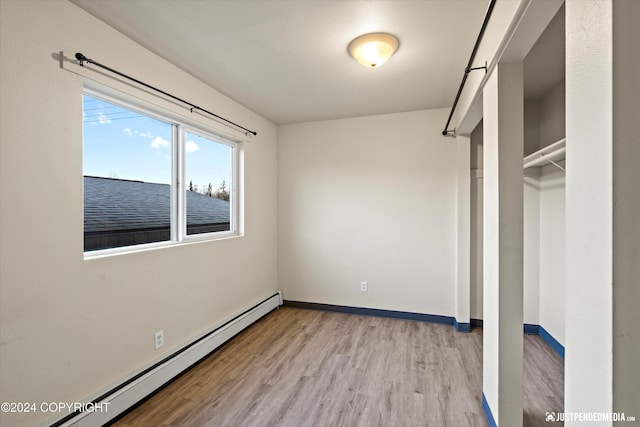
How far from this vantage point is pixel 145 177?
2.27 m

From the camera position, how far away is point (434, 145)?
3434mm

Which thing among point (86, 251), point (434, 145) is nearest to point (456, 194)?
point (434, 145)

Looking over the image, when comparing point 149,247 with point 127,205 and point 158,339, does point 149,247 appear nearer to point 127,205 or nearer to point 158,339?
point 127,205

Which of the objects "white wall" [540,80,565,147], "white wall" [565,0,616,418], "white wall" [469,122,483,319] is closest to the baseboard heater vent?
"white wall" [565,0,616,418]

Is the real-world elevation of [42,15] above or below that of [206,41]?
below

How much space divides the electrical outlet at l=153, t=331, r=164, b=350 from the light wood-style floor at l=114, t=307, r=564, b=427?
33 centimetres

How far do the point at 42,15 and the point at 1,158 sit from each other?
0.82 m

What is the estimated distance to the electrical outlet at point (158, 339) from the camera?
217cm

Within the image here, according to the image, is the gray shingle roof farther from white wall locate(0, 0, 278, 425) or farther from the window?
white wall locate(0, 0, 278, 425)

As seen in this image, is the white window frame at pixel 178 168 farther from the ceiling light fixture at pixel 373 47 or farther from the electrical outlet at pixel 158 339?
the ceiling light fixture at pixel 373 47

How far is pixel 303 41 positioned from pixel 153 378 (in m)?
2.76

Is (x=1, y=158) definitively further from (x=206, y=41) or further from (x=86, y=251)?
(x=206, y=41)

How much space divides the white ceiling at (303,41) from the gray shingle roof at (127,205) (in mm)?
839

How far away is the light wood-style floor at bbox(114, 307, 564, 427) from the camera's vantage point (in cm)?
185
